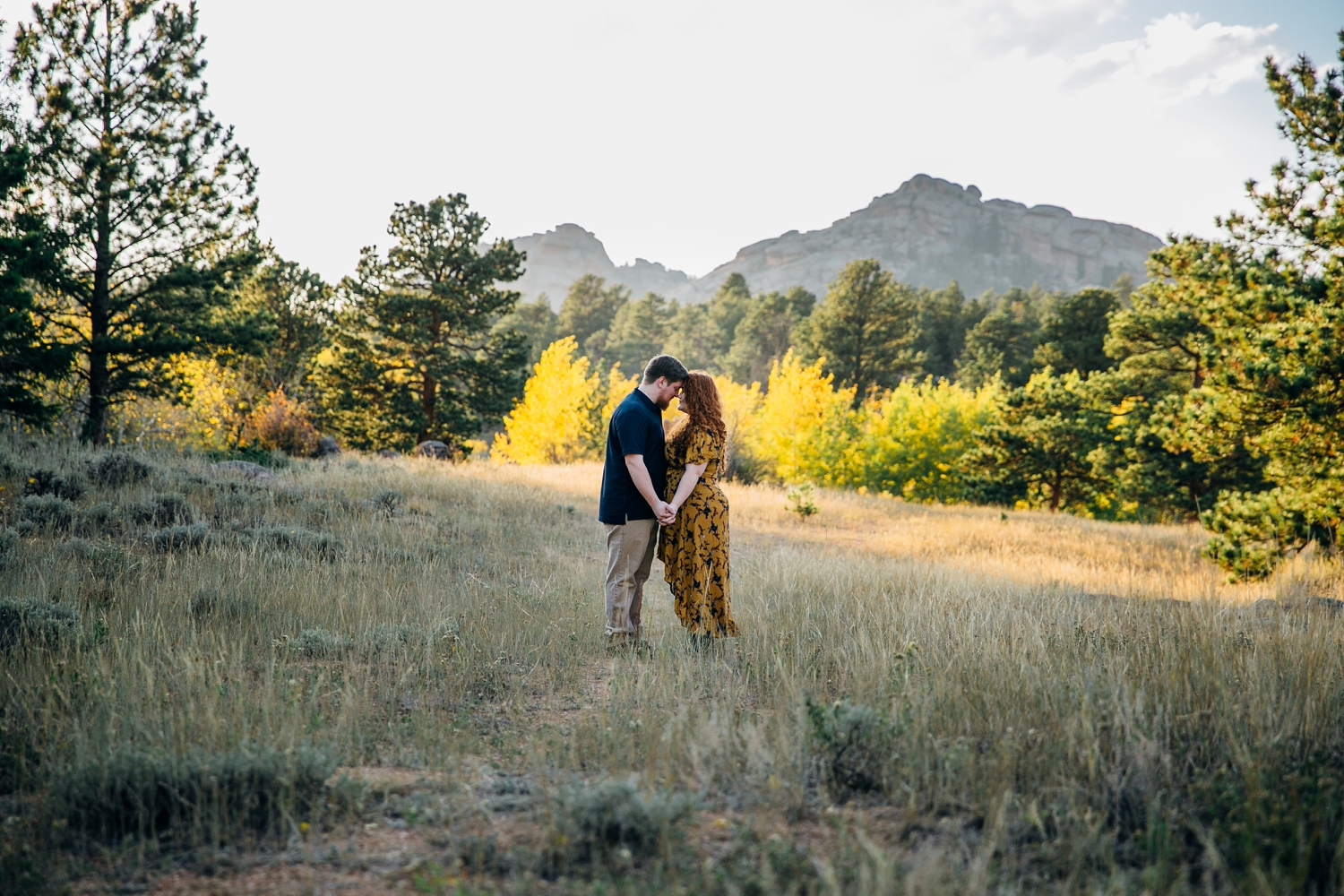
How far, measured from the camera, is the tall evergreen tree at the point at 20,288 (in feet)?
31.1

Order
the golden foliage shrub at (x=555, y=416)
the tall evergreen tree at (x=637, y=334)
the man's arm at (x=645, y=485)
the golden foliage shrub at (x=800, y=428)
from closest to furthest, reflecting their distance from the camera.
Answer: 1. the man's arm at (x=645, y=485)
2. the golden foliage shrub at (x=800, y=428)
3. the golden foliage shrub at (x=555, y=416)
4. the tall evergreen tree at (x=637, y=334)

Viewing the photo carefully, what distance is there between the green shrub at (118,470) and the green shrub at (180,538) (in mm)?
3196

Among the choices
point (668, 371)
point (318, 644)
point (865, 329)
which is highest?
point (865, 329)

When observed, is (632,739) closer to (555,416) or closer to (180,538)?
(180,538)

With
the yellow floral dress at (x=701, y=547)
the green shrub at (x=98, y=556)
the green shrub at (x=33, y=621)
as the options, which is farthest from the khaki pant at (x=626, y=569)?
the green shrub at (x=98, y=556)

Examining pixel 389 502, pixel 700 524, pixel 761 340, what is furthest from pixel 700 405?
pixel 761 340

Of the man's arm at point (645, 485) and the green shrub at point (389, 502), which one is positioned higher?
the man's arm at point (645, 485)

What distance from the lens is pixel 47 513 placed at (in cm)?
735

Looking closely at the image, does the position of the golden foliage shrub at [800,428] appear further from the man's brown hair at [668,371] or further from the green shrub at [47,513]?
the green shrub at [47,513]

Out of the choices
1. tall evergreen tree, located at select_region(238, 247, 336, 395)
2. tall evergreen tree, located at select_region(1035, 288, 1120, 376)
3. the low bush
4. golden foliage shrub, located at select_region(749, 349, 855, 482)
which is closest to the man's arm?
the low bush

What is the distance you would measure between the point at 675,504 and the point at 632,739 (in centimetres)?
172

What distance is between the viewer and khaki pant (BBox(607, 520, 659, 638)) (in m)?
4.79

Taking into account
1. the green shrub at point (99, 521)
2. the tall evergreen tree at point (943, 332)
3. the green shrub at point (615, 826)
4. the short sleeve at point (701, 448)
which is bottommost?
the green shrub at point (615, 826)

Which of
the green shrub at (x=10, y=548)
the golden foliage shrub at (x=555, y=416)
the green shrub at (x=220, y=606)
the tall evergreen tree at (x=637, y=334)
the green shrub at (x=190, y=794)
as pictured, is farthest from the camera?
the tall evergreen tree at (x=637, y=334)
